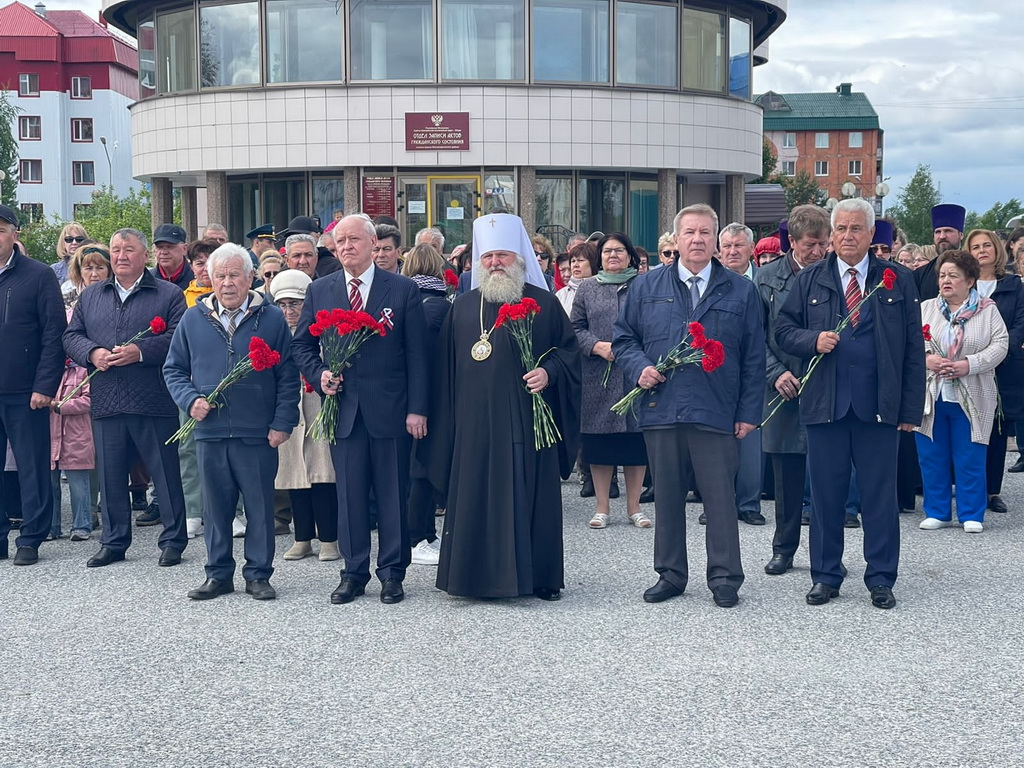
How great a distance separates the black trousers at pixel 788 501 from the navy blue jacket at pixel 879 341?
0.89 m

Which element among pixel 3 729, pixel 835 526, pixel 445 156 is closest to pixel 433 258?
pixel 835 526

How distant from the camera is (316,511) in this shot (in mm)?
8633

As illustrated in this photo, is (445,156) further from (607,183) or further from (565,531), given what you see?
(565,531)

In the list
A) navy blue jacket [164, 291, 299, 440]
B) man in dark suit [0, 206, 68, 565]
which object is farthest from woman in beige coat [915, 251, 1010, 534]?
man in dark suit [0, 206, 68, 565]

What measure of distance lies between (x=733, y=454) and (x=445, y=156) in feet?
64.1

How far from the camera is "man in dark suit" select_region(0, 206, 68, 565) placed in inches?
336

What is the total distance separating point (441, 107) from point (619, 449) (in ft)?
57.3

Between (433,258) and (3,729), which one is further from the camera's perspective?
(433,258)

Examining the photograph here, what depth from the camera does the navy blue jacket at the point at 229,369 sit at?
296 inches

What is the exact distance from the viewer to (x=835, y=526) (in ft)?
24.1

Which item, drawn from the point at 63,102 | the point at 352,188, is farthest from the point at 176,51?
the point at 63,102

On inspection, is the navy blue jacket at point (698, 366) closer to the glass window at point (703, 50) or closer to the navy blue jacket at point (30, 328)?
the navy blue jacket at point (30, 328)

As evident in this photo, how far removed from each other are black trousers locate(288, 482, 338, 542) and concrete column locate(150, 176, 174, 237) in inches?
877

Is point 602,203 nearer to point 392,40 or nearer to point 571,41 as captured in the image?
point 571,41
